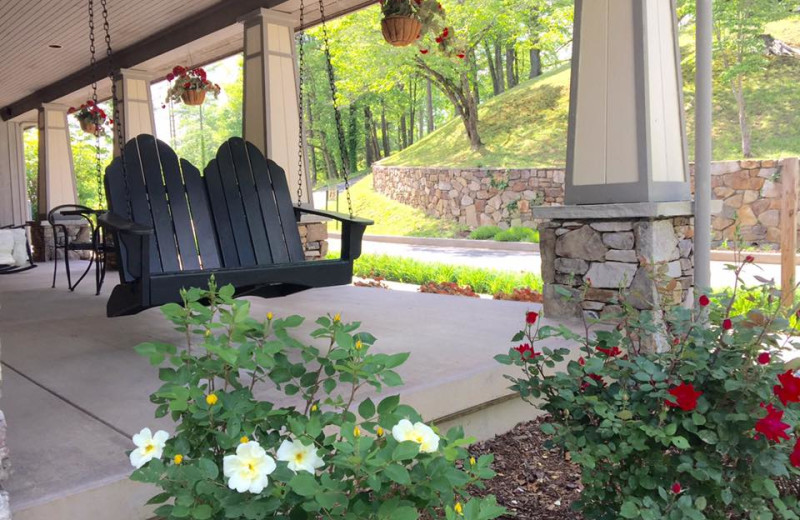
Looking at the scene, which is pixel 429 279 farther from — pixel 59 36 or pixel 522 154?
pixel 522 154

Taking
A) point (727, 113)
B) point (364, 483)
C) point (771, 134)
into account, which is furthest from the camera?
point (727, 113)

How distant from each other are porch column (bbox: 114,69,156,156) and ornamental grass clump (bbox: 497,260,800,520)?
647cm

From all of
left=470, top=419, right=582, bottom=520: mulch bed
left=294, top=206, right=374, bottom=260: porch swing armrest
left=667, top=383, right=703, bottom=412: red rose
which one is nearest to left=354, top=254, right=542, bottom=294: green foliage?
left=294, top=206, right=374, bottom=260: porch swing armrest

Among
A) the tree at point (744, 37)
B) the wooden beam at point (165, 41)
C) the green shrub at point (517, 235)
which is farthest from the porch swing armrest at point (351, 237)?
the tree at point (744, 37)

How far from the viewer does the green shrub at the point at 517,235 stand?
433 inches

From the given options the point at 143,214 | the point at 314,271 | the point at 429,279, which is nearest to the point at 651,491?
the point at 314,271

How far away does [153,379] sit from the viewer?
215 centimetres

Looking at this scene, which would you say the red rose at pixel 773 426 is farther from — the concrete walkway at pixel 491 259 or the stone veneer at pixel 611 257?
the concrete walkway at pixel 491 259

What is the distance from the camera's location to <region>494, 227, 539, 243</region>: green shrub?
10996mm

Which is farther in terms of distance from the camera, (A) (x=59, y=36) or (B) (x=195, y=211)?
(A) (x=59, y=36)

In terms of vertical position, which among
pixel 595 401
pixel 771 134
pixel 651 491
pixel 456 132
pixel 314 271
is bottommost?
pixel 651 491

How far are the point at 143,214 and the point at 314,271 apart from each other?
786 millimetres

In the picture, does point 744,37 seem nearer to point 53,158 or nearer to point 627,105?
point 627,105

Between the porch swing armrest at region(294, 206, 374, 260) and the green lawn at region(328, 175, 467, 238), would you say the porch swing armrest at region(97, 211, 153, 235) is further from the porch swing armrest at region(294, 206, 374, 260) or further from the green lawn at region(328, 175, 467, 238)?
the green lawn at region(328, 175, 467, 238)
